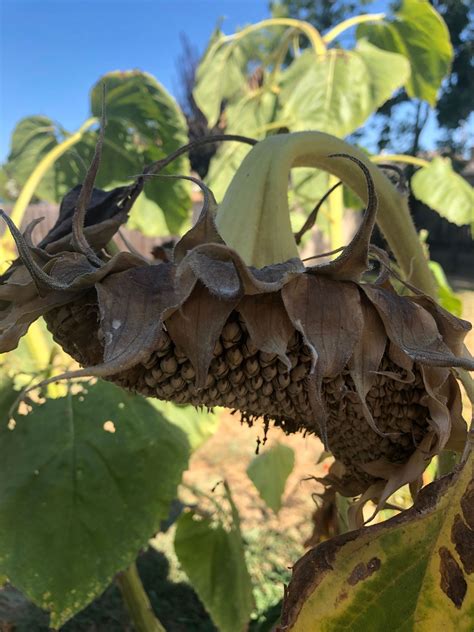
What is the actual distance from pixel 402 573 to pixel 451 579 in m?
0.04

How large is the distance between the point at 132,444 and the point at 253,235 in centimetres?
61

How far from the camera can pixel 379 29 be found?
2.09 m

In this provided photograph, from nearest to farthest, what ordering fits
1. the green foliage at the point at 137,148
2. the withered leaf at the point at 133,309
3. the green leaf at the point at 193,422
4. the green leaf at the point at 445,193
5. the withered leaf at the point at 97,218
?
1. the withered leaf at the point at 133,309
2. the withered leaf at the point at 97,218
3. the green leaf at the point at 193,422
4. the green foliage at the point at 137,148
5. the green leaf at the point at 445,193

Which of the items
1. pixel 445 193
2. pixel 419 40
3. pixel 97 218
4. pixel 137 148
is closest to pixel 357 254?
pixel 97 218

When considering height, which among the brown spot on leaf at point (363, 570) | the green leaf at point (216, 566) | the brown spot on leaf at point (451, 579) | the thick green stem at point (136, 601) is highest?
the brown spot on leaf at point (363, 570)

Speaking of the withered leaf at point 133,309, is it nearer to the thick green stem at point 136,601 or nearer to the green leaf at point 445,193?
the thick green stem at point 136,601

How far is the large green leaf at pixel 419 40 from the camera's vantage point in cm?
200

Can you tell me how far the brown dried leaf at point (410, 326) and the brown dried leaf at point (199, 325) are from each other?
12cm

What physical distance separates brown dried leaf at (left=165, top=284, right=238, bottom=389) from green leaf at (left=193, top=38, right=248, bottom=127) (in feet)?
7.05

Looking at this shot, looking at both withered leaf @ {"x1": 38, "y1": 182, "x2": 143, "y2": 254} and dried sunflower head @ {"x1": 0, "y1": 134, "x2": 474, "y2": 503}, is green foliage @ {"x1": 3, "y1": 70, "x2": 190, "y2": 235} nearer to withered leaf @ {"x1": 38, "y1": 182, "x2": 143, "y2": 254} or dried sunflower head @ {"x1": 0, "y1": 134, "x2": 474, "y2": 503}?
withered leaf @ {"x1": 38, "y1": 182, "x2": 143, "y2": 254}

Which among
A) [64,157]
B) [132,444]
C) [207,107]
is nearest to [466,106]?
[207,107]

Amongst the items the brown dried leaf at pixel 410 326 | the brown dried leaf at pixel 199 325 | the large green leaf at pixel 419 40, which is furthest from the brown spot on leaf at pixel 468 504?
the large green leaf at pixel 419 40

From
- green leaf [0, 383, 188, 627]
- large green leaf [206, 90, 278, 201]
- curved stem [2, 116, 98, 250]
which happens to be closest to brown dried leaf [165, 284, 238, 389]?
green leaf [0, 383, 188, 627]

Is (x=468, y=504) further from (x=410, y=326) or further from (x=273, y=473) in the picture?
(x=273, y=473)
